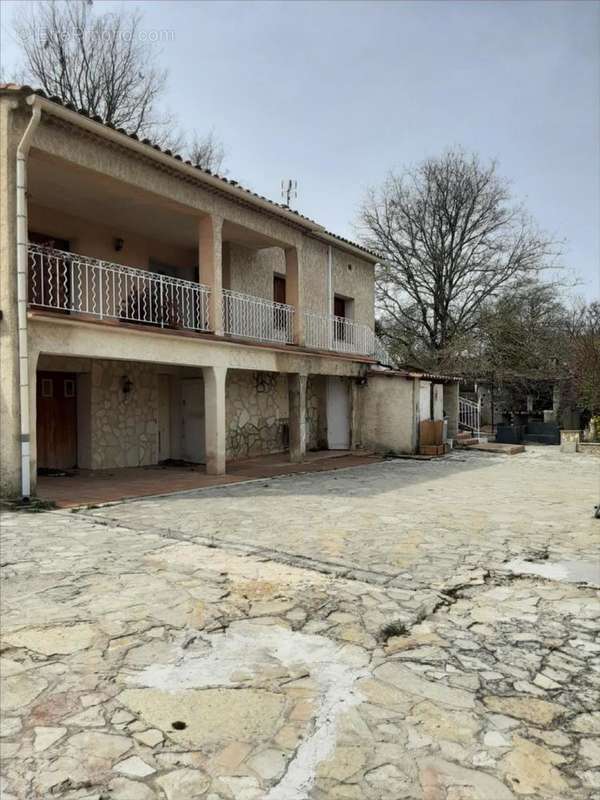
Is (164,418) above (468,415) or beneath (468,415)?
above

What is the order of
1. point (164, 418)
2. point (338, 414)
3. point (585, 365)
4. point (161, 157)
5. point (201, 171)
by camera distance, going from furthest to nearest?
point (585, 365) < point (338, 414) < point (164, 418) < point (201, 171) < point (161, 157)

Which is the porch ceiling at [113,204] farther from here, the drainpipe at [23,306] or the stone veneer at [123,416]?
the stone veneer at [123,416]

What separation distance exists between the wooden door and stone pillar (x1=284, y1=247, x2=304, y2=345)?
5014mm

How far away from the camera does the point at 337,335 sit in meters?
17.1

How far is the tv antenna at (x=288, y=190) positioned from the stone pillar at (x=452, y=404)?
770 centimetres

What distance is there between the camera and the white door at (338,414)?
16.9m

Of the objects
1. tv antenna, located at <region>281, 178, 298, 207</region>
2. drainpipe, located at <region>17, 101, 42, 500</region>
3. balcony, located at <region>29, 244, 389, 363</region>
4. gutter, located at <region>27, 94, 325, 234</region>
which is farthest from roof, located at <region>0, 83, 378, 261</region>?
tv antenna, located at <region>281, 178, 298, 207</region>

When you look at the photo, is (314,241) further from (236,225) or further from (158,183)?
(158,183)

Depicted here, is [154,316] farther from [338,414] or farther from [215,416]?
[338,414]

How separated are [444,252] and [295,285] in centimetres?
1495

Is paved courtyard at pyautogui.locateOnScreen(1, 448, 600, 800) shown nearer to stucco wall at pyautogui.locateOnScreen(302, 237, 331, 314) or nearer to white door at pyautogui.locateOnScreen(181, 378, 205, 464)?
white door at pyautogui.locateOnScreen(181, 378, 205, 464)

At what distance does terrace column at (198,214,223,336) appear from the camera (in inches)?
434

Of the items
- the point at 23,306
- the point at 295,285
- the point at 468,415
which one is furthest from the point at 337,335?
the point at 23,306

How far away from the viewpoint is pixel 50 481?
1002cm
